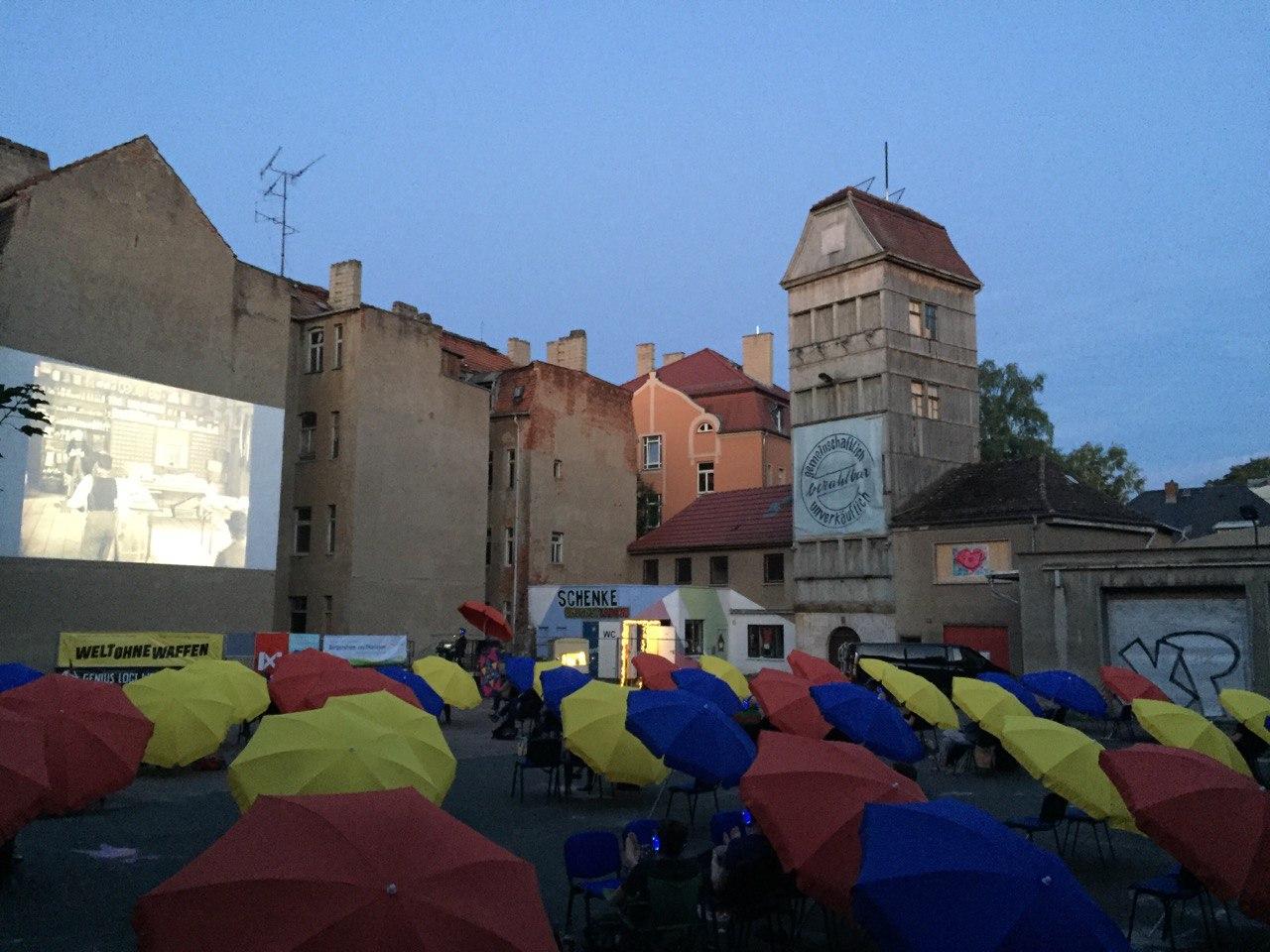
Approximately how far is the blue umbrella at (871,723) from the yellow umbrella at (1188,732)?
273 cm

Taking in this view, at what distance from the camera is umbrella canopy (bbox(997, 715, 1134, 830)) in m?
9.60

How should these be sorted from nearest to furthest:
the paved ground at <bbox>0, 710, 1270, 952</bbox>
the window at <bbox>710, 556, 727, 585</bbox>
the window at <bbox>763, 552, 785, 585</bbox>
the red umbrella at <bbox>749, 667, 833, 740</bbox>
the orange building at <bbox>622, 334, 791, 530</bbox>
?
the paved ground at <bbox>0, 710, 1270, 952</bbox> < the red umbrella at <bbox>749, 667, 833, 740</bbox> < the window at <bbox>763, 552, 785, 585</bbox> < the window at <bbox>710, 556, 727, 585</bbox> < the orange building at <bbox>622, 334, 791, 530</bbox>

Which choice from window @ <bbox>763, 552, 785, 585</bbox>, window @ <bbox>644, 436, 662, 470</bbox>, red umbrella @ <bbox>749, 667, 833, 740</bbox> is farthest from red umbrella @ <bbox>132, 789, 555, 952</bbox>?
window @ <bbox>644, 436, 662, 470</bbox>

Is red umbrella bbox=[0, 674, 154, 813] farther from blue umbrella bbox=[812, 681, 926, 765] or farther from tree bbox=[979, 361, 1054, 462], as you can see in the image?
tree bbox=[979, 361, 1054, 462]

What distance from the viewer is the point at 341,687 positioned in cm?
1422

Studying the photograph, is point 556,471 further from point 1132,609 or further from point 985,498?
point 1132,609

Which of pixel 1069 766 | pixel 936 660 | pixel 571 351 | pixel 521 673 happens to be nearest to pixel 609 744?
pixel 1069 766

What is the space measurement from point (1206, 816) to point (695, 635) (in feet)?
109

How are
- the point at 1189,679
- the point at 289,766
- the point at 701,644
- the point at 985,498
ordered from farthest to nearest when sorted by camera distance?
the point at 701,644
the point at 985,498
the point at 1189,679
the point at 289,766

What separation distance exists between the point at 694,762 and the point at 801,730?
134 inches

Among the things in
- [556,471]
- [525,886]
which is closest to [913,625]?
[556,471]

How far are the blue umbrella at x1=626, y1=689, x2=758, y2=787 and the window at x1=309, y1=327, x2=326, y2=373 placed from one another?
101 feet

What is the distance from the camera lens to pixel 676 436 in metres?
55.0

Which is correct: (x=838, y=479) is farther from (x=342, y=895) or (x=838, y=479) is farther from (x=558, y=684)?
(x=342, y=895)
